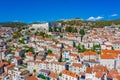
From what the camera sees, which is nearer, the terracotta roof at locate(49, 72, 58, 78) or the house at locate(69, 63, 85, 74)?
the terracotta roof at locate(49, 72, 58, 78)

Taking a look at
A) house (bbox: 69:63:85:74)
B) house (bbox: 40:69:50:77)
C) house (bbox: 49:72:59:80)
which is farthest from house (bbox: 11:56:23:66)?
house (bbox: 69:63:85:74)

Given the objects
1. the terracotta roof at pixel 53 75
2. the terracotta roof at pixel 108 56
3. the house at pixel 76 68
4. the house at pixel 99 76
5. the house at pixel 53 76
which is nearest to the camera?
the house at pixel 99 76

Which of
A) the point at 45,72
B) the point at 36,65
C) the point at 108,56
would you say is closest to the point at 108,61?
the point at 108,56

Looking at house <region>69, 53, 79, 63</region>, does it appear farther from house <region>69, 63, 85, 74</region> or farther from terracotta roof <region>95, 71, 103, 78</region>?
terracotta roof <region>95, 71, 103, 78</region>

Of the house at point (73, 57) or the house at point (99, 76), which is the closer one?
the house at point (99, 76)

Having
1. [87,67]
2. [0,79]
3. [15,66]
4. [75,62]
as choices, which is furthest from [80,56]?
[0,79]

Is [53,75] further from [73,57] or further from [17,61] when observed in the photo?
[17,61]

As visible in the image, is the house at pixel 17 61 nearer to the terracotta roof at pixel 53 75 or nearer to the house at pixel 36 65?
the house at pixel 36 65

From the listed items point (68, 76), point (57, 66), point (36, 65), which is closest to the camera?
point (68, 76)

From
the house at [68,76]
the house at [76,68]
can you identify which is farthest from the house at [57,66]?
the house at [68,76]

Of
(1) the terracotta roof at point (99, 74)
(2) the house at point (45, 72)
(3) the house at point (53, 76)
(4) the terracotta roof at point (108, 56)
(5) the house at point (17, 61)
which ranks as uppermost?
(4) the terracotta roof at point (108, 56)

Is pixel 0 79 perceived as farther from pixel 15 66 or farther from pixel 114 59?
pixel 114 59
